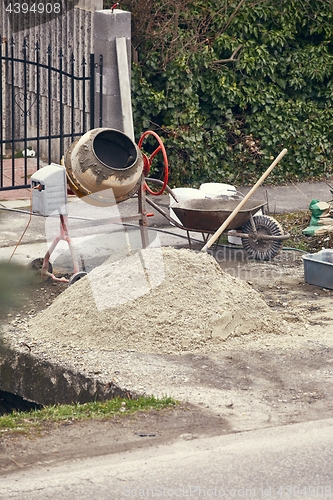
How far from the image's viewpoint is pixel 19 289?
3051 mm

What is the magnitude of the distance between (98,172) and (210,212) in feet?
4.48

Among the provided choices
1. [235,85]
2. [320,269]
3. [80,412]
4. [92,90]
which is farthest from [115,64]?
[80,412]

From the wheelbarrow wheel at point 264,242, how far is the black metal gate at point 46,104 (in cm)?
301

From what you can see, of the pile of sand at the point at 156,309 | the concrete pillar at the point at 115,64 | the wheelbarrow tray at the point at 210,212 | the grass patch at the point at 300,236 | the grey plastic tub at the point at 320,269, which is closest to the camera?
the pile of sand at the point at 156,309

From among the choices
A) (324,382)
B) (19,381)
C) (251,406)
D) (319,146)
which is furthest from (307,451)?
(319,146)

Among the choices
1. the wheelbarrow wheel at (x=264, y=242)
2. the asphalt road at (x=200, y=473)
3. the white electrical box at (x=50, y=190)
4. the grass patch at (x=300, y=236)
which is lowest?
the grass patch at (x=300, y=236)

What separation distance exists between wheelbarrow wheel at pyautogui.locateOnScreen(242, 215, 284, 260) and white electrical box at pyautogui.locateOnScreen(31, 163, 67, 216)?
2.19 meters

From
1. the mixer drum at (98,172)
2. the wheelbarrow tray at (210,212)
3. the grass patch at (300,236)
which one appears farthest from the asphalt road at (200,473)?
the grass patch at (300,236)

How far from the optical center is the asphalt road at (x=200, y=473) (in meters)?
4.79

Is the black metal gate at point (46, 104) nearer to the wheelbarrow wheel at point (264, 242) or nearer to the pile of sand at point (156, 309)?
the wheelbarrow wheel at point (264, 242)

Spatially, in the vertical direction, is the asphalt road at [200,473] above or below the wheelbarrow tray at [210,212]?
below

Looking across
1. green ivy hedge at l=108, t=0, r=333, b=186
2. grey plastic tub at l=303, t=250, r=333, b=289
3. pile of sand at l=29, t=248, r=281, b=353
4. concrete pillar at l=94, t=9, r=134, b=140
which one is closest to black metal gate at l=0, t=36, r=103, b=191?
concrete pillar at l=94, t=9, r=134, b=140

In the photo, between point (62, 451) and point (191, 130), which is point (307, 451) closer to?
point (62, 451)

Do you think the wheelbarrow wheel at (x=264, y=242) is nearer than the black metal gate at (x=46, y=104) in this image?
Yes
